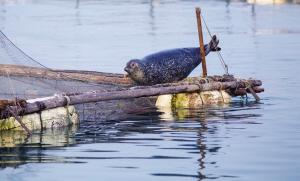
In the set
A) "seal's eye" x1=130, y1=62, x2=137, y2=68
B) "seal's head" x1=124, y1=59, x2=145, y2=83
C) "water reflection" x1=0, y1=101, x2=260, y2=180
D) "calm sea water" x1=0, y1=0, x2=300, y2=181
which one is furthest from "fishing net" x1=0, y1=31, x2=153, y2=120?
"calm sea water" x1=0, y1=0, x2=300, y2=181

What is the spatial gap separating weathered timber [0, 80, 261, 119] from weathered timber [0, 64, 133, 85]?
1.20 metres

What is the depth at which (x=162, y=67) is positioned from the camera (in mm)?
19891

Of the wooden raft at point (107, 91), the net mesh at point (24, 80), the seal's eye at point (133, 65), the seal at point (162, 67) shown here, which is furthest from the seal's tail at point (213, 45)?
the net mesh at point (24, 80)

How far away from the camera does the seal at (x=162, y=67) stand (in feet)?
64.4

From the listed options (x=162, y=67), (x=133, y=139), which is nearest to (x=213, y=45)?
(x=162, y=67)

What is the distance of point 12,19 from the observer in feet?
178

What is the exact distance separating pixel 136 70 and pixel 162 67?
643mm

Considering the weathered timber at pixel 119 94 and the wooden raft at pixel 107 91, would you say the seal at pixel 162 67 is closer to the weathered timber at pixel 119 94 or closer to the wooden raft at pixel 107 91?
the wooden raft at pixel 107 91

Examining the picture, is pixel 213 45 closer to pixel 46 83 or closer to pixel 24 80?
pixel 46 83

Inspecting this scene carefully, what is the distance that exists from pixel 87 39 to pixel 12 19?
15071 millimetres

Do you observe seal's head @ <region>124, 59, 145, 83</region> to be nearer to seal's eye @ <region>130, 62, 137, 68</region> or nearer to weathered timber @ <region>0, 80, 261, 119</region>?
seal's eye @ <region>130, 62, 137, 68</region>

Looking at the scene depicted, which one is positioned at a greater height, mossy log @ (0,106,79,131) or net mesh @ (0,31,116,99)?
net mesh @ (0,31,116,99)

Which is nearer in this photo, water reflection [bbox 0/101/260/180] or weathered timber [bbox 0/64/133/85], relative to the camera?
water reflection [bbox 0/101/260/180]

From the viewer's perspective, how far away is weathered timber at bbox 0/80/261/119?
617 inches
